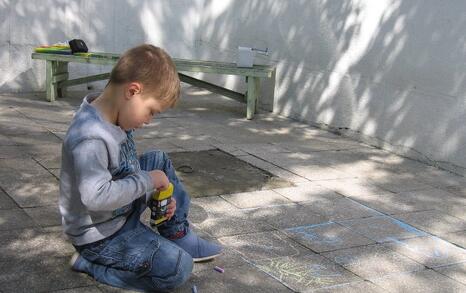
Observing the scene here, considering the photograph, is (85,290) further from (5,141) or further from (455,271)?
(5,141)

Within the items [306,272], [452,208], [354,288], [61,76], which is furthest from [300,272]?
[61,76]

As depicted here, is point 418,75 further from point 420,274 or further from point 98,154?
point 98,154

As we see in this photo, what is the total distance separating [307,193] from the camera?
5.09 m

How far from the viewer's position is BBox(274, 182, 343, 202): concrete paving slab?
497cm

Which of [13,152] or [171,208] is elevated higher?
[171,208]

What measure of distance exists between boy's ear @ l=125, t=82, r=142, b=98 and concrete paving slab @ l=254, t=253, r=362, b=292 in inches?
49.9

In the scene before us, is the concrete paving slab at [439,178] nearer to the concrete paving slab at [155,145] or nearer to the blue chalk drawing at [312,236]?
the blue chalk drawing at [312,236]

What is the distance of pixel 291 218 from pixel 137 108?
1.85 m

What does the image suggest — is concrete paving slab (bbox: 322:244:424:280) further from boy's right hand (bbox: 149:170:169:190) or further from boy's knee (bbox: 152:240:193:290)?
boy's right hand (bbox: 149:170:169:190)

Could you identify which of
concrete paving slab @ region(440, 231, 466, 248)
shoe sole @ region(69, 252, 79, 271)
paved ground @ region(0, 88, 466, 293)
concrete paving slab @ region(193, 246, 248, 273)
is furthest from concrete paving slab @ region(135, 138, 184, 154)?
shoe sole @ region(69, 252, 79, 271)

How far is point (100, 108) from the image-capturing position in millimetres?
2996

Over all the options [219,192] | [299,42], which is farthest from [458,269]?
[299,42]

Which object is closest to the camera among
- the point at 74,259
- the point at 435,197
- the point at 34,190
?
the point at 74,259

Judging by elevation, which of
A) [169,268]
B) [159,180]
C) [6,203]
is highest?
[159,180]
